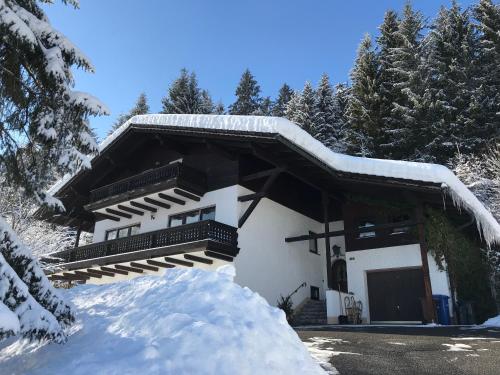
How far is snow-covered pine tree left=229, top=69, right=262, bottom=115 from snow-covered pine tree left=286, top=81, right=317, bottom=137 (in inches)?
370

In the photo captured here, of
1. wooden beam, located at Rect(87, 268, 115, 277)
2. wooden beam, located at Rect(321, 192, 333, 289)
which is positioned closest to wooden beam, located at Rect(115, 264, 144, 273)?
wooden beam, located at Rect(87, 268, 115, 277)

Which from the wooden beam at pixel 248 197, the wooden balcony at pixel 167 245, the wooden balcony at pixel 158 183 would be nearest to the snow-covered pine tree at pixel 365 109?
the wooden beam at pixel 248 197

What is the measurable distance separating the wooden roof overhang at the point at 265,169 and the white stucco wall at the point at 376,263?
2138 mm

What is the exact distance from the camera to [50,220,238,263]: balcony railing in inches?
601

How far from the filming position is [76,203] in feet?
78.1

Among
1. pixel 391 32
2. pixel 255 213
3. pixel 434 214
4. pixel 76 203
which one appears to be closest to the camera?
pixel 434 214

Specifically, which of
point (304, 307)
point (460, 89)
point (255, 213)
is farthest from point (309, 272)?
point (460, 89)

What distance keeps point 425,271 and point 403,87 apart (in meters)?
18.4

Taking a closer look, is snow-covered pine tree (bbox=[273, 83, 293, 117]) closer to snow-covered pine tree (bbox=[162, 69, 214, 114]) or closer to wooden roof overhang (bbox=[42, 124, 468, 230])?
snow-covered pine tree (bbox=[162, 69, 214, 114])

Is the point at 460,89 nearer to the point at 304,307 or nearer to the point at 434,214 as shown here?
the point at 434,214

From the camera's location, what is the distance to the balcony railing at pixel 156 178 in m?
17.2

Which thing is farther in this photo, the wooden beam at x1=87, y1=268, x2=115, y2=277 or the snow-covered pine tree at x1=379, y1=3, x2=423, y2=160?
the snow-covered pine tree at x1=379, y1=3, x2=423, y2=160

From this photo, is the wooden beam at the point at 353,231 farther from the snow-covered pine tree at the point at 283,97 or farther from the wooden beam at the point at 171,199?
the snow-covered pine tree at the point at 283,97

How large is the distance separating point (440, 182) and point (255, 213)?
7.00 meters
